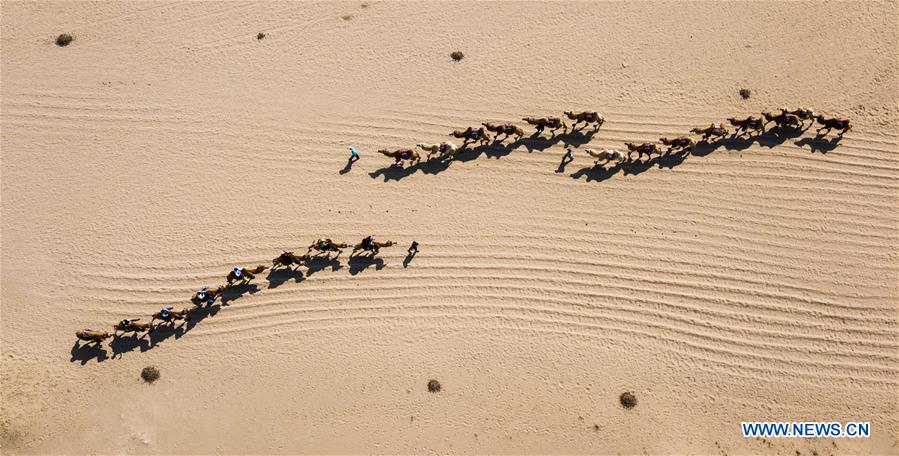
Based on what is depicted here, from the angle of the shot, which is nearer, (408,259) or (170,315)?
(170,315)

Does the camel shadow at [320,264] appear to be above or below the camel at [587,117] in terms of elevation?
below

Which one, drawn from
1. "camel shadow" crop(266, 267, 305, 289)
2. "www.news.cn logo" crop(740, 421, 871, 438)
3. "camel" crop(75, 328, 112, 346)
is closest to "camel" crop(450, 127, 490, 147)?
"camel shadow" crop(266, 267, 305, 289)

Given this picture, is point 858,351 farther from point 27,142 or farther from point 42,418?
point 27,142

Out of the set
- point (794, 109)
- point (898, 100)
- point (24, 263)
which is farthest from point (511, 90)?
point (24, 263)

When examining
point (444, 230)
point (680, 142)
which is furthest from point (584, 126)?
point (444, 230)

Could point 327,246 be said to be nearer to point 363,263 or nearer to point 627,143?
point 363,263

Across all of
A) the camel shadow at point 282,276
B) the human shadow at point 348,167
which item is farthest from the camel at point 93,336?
the human shadow at point 348,167

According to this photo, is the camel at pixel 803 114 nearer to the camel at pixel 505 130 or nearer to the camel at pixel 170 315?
the camel at pixel 505 130
